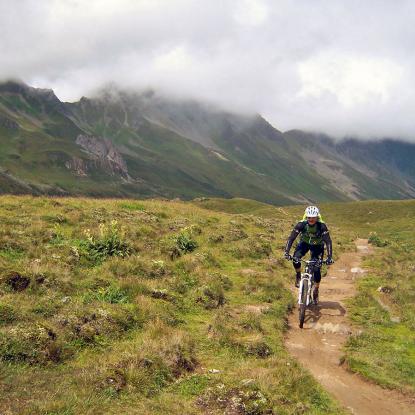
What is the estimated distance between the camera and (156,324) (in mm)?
13461

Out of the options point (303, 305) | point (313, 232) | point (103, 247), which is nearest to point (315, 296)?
point (303, 305)

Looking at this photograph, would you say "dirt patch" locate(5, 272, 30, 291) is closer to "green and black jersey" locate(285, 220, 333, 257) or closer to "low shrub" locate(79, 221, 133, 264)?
"low shrub" locate(79, 221, 133, 264)

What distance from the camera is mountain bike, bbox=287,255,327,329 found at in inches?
664

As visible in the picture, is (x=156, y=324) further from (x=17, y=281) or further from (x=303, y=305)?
(x=303, y=305)

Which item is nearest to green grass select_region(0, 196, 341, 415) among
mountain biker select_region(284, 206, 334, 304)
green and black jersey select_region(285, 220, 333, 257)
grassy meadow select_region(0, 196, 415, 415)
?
grassy meadow select_region(0, 196, 415, 415)

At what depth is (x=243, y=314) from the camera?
1669 cm

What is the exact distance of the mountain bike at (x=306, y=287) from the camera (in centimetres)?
1686

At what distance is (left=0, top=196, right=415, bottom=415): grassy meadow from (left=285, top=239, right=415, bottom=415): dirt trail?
0.46 metres

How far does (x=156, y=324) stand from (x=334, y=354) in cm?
560

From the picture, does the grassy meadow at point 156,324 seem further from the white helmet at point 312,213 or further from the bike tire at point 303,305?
the white helmet at point 312,213

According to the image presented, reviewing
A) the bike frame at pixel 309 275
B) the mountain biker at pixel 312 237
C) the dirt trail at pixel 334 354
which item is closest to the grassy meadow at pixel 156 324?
the dirt trail at pixel 334 354

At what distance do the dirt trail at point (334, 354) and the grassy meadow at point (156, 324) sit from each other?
0.46 metres

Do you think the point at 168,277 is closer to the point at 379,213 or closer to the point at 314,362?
the point at 314,362

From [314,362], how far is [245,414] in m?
4.90
